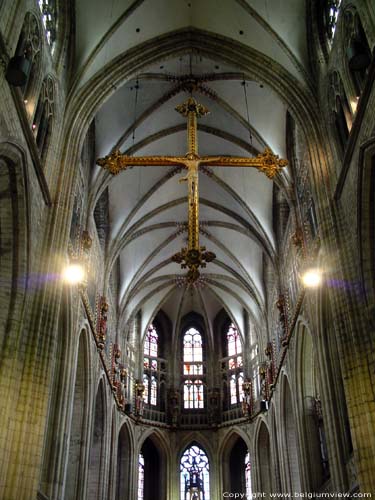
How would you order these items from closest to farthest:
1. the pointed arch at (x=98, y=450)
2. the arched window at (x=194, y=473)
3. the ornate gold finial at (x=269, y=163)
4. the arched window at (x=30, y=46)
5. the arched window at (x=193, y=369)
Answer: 1. the arched window at (x=30, y=46)
2. the ornate gold finial at (x=269, y=163)
3. the pointed arch at (x=98, y=450)
4. the arched window at (x=194, y=473)
5. the arched window at (x=193, y=369)

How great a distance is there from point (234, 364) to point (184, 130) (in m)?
14.3

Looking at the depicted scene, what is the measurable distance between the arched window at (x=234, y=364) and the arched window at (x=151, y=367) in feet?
12.9

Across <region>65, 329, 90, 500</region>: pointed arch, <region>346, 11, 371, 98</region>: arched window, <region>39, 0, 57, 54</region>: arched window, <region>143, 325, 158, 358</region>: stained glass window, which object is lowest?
<region>65, 329, 90, 500</region>: pointed arch

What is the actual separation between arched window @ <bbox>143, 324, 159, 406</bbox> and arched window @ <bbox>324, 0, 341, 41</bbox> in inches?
792

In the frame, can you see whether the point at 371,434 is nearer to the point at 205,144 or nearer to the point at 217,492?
the point at 205,144

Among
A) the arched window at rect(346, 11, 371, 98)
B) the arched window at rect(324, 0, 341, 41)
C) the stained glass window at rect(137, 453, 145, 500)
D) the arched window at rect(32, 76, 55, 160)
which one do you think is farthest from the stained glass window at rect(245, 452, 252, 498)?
the arched window at rect(346, 11, 371, 98)

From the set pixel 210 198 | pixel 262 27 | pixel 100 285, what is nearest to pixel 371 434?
pixel 262 27

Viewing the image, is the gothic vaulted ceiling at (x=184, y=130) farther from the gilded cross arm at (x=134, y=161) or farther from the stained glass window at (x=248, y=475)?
the stained glass window at (x=248, y=475)

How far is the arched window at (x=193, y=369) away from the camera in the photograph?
31719mm

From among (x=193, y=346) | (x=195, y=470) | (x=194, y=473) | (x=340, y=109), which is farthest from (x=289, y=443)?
(x=340, y=109)

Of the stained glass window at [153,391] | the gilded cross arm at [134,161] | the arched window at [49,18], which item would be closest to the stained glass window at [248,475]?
the stained glass window at [153,391]

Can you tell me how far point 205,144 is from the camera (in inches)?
935

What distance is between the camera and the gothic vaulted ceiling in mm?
17547

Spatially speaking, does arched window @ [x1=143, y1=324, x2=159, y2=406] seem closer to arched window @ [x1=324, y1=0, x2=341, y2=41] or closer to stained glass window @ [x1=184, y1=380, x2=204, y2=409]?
stained glass window @ [x1=184, y1=380, x2=204, y2=409]
